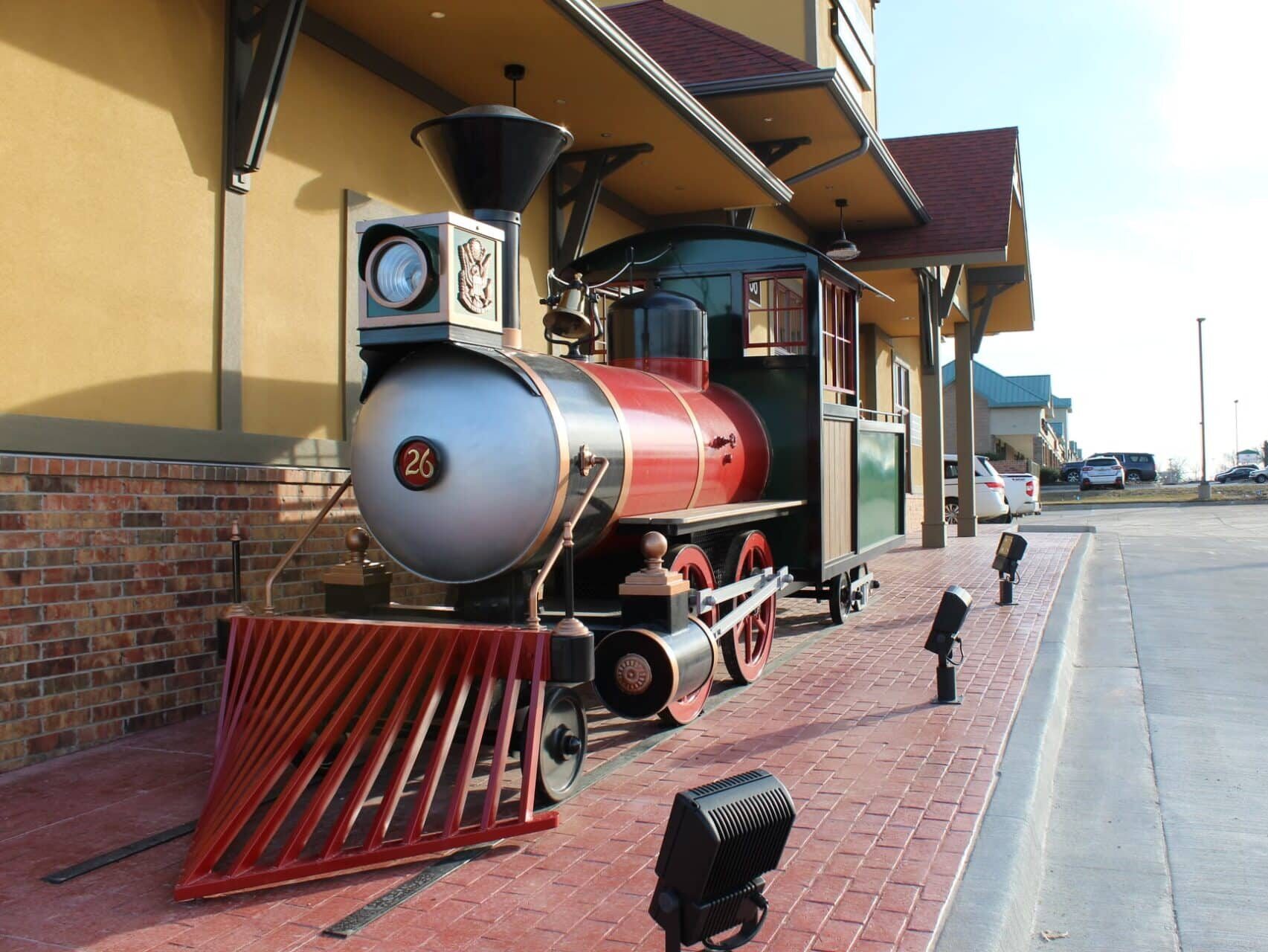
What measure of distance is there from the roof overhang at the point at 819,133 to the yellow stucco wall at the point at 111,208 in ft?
16.6

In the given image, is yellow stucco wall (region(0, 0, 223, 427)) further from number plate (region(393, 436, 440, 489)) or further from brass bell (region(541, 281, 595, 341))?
brass bell (region(541, 281, 595, 341))

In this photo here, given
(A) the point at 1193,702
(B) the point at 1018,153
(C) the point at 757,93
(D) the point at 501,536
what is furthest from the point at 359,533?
(B) the point at 1018,153

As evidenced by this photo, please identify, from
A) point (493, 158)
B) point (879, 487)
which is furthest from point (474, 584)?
point (879, 487)

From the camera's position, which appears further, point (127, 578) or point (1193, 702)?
point (1193, 702)

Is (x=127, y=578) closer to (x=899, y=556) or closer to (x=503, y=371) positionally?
(x=503, y=371)

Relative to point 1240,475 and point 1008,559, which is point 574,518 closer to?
point 1008,559

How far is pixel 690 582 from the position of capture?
18.3 feet

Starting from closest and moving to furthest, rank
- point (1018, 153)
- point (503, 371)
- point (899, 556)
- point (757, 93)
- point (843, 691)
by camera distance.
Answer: point (503, 371) < point (843, 691) < point (757, 93) < point (899, 556) < point (1018, 153)

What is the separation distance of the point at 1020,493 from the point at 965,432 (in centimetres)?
997

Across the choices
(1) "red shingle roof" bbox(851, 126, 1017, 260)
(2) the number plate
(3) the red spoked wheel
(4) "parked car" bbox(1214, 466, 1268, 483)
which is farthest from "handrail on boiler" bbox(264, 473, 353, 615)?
(4) "parked car" bbox(1214, 466, 1268, 483)

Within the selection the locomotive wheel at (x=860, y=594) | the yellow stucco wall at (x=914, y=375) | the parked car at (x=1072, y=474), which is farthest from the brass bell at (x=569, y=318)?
the parked car at (x=1072, y=474)

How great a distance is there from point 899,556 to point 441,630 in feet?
37.7

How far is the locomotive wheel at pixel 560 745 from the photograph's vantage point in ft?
13.4

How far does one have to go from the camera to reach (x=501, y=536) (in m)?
4.44
